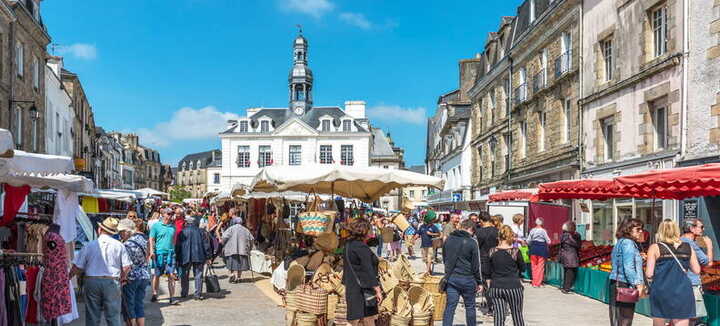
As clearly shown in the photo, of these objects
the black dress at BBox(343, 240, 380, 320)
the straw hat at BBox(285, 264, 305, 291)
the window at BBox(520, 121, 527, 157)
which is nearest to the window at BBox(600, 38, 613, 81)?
the window at BBox(520, 121, 527, 157)

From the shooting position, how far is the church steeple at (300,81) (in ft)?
214

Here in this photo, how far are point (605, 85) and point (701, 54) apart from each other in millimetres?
4197

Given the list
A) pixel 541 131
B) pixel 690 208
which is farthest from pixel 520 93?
pixel 690 208

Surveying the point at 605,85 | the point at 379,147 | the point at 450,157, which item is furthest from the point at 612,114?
the point at 379,147

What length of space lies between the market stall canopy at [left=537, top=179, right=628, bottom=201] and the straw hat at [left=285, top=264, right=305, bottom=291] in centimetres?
558

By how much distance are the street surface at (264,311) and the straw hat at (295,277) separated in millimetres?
1384

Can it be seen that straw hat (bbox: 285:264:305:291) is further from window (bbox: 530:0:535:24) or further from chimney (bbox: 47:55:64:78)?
chimney (bbox: 47:55:64:78)

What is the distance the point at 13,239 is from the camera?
7.79 meters

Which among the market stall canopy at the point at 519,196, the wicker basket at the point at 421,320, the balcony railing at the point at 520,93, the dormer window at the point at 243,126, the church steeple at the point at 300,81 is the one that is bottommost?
the wicker basket at the point at 421,320

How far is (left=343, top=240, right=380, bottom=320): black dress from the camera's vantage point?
6.59m

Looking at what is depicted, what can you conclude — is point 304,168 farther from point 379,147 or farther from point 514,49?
point 379,147

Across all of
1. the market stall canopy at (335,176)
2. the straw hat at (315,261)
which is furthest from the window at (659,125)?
the straw hat at (315,261)

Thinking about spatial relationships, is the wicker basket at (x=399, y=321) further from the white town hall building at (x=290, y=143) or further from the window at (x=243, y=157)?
the window at (x=243, y=157)

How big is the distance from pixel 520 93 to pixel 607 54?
6.70m
